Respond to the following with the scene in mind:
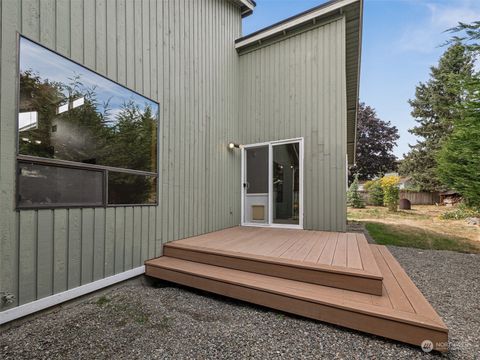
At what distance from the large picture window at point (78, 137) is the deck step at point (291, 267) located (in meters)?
0.96

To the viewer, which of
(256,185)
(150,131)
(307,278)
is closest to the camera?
(307,278)

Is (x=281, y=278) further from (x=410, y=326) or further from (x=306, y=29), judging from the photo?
(x=306, y=29)

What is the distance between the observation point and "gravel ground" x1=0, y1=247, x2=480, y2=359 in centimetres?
176

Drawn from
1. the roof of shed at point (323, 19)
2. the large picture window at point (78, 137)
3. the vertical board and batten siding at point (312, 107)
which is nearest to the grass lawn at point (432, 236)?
the vertical board and batten siding at point (312, 107)

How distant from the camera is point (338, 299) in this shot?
A: 7.04 ft

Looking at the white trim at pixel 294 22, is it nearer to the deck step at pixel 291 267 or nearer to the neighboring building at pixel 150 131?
the neighboring building at pixel 150 131

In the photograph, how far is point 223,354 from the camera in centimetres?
175

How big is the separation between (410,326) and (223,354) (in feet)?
4.71

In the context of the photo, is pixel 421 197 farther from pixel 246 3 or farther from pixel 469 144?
pixel 246 3

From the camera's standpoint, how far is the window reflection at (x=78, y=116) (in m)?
2.18

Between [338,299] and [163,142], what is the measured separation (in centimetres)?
306

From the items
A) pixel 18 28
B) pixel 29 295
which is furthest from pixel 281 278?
pixel 18 28

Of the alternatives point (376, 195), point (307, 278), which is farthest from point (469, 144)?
point (376, 195)

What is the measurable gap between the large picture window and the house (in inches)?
0.5
